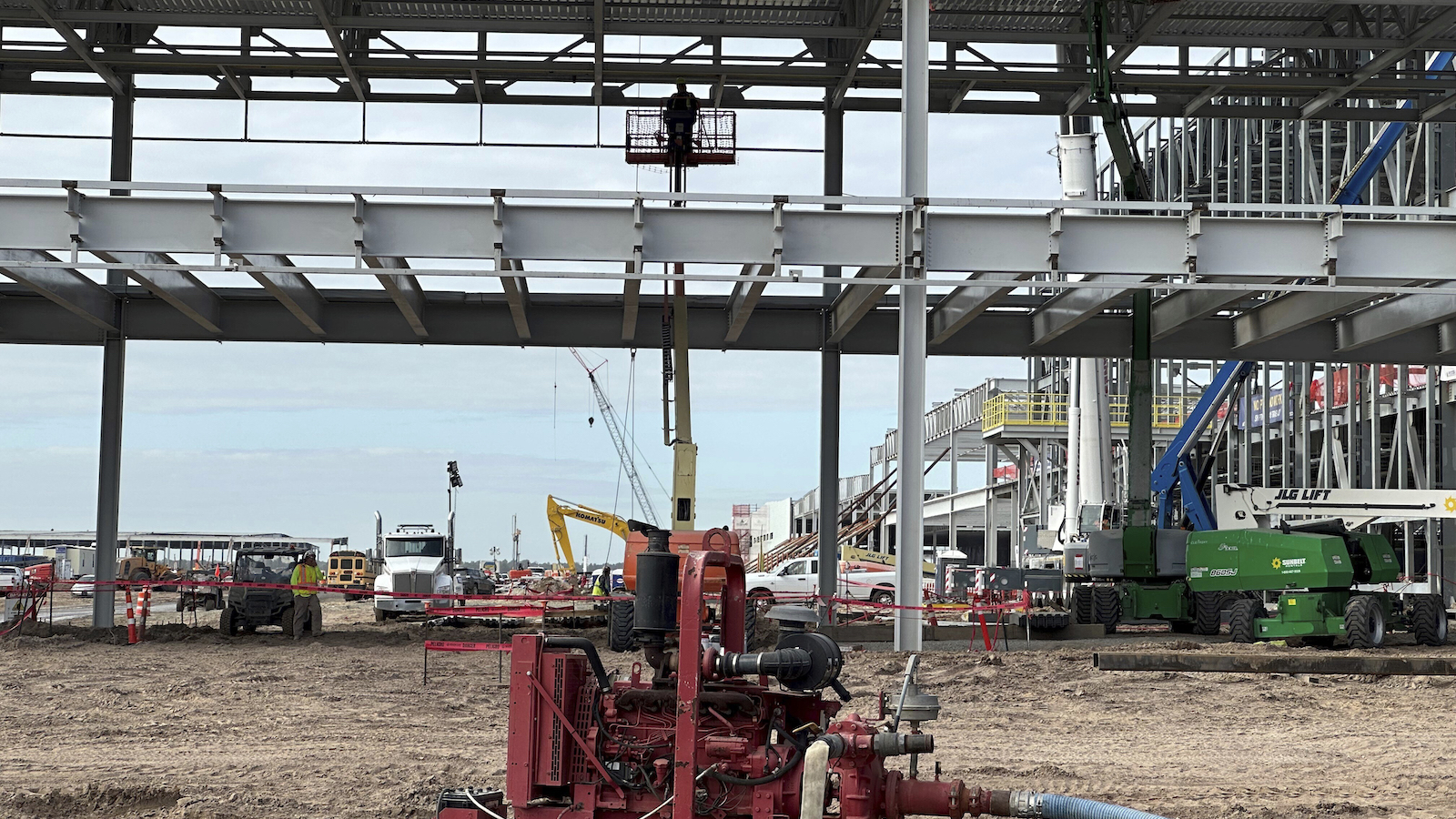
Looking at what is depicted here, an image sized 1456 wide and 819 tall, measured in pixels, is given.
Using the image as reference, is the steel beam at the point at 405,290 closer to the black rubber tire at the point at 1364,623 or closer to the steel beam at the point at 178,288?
the steel beam at the point at 178,288

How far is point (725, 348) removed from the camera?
990 inches

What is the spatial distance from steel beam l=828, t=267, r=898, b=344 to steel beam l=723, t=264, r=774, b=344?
139 centimetres

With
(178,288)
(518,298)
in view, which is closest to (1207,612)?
(518,298)

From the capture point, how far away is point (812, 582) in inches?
1393

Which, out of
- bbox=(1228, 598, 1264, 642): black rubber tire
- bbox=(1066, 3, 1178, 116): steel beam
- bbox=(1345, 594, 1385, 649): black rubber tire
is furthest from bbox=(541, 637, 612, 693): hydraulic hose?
bbox=(1228, 598, 1264, 642): black rubber tire

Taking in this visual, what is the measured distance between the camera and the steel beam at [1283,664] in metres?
18.5

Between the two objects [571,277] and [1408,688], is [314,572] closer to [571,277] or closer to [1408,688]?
[571,277]

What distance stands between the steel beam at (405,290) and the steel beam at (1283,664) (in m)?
11.2

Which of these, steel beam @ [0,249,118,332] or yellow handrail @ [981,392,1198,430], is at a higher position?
yellow handrail @ [981,392,1198,430]

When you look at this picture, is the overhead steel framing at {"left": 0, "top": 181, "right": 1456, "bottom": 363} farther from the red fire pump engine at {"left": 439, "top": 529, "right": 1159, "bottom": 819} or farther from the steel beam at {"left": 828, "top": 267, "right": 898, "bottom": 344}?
the red fire pump engine at {"left": 439, "top": 529, "right": 1159, "bottom": 819}

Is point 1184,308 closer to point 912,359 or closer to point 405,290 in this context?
point 912,359

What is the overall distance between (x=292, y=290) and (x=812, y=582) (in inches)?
678

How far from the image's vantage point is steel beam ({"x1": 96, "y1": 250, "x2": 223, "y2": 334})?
Result: 1967cm

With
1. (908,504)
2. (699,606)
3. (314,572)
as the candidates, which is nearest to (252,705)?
(908,504)
